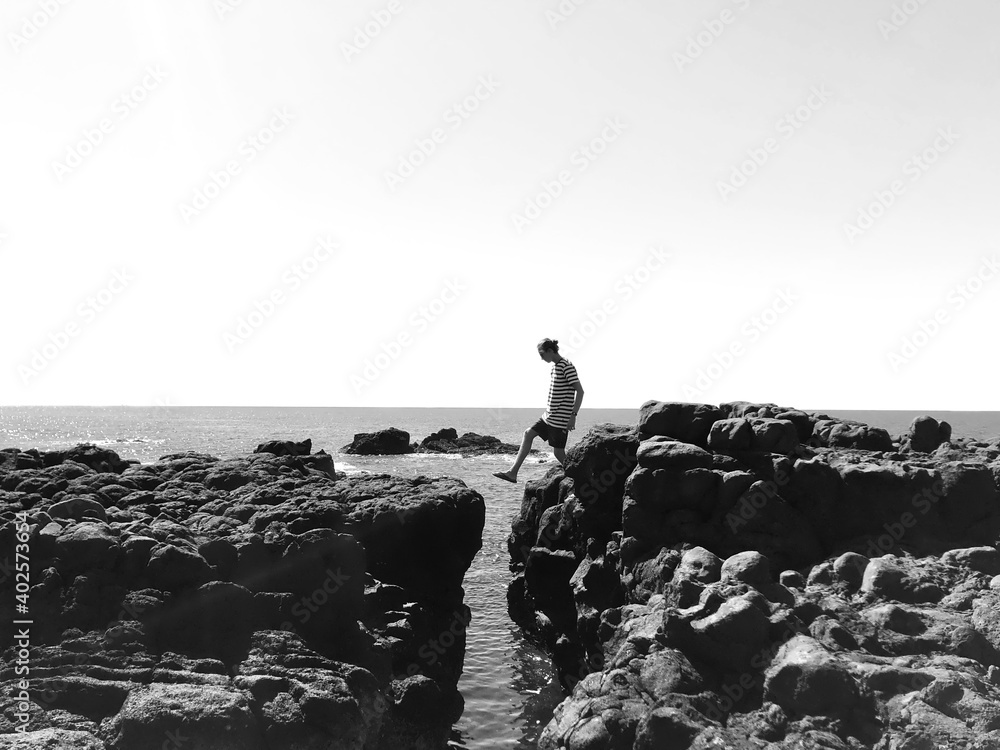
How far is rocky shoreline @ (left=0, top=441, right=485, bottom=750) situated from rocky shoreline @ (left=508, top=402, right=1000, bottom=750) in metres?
2.95

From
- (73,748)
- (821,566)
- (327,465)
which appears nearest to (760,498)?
(821,566)

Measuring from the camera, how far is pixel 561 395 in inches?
582

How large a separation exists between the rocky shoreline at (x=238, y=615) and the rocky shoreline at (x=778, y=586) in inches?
116

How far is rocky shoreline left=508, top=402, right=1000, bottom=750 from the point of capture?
732 centimetres

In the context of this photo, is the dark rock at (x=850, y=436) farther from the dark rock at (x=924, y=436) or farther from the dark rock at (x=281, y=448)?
the dark rock at (x=281, y=448)

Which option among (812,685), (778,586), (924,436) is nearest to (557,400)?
(778,586)

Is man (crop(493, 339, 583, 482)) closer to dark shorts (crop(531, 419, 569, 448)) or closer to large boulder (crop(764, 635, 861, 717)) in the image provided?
dark shorts (crop(531, 419, 569, 448))

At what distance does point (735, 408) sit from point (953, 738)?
9023 mm

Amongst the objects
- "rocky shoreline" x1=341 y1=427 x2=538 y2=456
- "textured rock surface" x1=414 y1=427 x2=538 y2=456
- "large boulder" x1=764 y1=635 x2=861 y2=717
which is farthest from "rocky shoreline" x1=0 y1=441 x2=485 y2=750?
"textured rock surface" x1=414 y1=427 x2=538 y2=456

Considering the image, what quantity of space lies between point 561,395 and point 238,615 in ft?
24.9

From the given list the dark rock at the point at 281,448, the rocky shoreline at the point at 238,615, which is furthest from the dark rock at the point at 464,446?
the rocky shoreline at the point at 238,615

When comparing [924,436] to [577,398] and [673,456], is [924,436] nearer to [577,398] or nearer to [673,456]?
[673,456]

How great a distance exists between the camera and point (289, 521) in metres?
12.1

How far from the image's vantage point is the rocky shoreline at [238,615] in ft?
26.2
